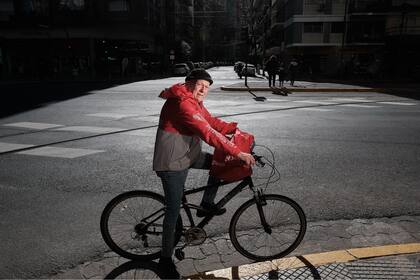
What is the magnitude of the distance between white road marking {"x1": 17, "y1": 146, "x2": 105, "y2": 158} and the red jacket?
4.72m

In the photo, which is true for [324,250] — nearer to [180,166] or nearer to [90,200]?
[180,166]

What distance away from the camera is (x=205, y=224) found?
3.59 meters

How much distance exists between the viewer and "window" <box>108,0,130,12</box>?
43.6 meters

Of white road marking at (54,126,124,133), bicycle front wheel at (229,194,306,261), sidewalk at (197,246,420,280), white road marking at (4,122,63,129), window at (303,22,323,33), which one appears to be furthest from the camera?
window at (303,22,323,33)

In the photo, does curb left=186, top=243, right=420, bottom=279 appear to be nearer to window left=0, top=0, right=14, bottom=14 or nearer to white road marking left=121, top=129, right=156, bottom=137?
white road marking left=121, top=129, right=156, bottom=137

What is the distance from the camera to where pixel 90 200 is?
5055 millimetres

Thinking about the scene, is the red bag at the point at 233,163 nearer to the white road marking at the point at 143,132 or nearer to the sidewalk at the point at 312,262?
the sidewalk at the point at 312,262

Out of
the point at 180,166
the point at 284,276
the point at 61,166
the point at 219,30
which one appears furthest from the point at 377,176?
the point at 219,30

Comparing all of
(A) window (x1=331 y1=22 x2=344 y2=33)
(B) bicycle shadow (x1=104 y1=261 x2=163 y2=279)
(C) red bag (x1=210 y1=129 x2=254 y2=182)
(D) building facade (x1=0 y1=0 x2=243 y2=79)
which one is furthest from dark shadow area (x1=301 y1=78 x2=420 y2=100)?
(D) building facade (x1=0 y1=0 x2=243 y2=79)

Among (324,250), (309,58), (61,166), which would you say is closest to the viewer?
(324,250)

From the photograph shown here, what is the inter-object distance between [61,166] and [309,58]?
46.4 m

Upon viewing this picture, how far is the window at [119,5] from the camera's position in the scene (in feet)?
143

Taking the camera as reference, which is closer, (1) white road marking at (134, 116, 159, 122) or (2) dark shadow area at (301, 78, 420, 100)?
(1) white road marking at (134, 116, 159, 122)

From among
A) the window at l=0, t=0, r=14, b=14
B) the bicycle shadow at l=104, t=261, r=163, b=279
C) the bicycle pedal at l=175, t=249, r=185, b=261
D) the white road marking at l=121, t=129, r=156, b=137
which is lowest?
the white road marking at l=121, t=129, r=156, b=137
